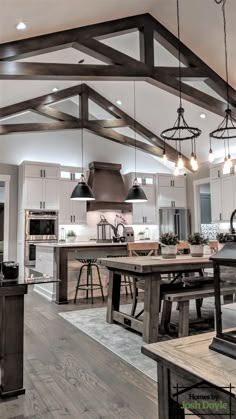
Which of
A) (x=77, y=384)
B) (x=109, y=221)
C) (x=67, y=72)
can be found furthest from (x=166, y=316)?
(x=109, y=221)

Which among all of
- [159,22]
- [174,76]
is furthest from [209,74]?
[159,22]

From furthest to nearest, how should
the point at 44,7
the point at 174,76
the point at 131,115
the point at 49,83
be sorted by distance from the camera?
1. the point at 131,115
2. the point at 49,83
3. the point at 174,76
4. the point at 44,7

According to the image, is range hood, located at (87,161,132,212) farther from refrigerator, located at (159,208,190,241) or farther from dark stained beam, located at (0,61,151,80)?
dark stained beam, located at (0,61,151,80)

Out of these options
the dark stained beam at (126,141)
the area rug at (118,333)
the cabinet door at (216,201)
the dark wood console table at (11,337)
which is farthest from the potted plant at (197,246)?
the dark stained beam at (126,141)

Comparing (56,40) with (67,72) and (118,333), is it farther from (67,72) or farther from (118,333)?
(118,333)

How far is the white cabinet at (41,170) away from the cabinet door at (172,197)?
310cm

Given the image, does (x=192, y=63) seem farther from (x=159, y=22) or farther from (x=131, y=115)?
(x=131, y=115)

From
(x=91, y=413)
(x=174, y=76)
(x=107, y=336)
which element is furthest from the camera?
(x=174, y=76)

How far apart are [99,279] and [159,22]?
14.4 feet

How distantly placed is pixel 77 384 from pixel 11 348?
59 cm

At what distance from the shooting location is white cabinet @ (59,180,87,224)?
808cm

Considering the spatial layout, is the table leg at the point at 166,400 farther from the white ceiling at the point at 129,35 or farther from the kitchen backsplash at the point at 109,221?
the kitchen backsplash at the point at 109,221

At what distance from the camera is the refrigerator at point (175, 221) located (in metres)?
9.20

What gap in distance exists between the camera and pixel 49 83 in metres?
6.57
